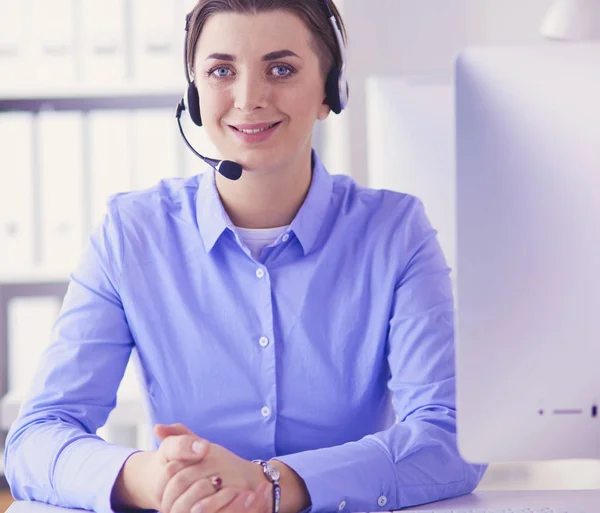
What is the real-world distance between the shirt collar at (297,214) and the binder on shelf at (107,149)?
0.92 metres

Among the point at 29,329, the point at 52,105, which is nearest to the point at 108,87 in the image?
the point at 52,105

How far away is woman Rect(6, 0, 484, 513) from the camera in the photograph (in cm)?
129

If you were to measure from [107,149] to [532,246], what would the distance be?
5.55 feet

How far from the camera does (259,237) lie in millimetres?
1404

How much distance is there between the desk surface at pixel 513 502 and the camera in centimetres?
102

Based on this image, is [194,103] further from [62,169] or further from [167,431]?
[62,169]

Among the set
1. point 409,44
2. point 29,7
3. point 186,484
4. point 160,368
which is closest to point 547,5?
point 409,44

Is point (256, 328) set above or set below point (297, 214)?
below

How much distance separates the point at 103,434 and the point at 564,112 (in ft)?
6.25

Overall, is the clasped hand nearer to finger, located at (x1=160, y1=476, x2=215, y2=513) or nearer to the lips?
finger, located at (x1=160, y1=476, x2=215, y2=513)

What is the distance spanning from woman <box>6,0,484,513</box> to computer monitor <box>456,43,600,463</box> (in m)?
0.36

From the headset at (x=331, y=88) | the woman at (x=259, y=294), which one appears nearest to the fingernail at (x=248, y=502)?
the woman at (x=259, y=294)

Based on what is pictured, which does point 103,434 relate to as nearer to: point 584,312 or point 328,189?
point 328,189

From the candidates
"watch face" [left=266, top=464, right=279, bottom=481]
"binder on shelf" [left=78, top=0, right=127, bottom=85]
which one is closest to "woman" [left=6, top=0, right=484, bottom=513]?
"watch face" [left=266, top=464, right=279, bottom=481]
